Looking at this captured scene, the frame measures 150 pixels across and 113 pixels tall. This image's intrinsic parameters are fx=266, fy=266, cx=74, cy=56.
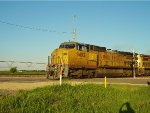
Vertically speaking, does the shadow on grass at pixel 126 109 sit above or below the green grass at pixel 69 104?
below

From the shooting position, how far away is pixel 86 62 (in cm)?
3023

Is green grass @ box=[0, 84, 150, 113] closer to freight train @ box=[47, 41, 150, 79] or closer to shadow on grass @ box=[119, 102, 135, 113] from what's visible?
shadow on grass @ box=[119, 102, 135, 113]

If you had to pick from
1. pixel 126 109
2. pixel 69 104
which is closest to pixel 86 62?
pixel 69 104

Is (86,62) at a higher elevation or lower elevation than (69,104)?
higher

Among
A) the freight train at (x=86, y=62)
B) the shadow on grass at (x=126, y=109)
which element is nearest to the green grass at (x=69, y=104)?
the shadow on grass at (x=126, y=109)

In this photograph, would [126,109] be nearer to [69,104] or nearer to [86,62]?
[69,104]

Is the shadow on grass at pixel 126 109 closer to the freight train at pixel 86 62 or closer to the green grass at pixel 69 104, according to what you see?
the green grass at pixel 69 104

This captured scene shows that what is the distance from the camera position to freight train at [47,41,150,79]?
27797 mm

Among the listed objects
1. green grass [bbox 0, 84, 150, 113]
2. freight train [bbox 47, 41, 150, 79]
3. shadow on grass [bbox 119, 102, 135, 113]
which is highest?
freight train [bbox 47, 41, 150, 79]

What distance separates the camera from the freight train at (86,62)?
27797mm

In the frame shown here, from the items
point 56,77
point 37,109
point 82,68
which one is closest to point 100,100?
point 37,109

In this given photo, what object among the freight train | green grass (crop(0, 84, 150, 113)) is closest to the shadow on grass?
green grass (crop(0, 84, 150, 113))

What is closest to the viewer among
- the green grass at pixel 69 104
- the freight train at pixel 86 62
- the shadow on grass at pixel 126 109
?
the green grass at pixel 69 104

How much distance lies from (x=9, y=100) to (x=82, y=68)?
63.7 ft
